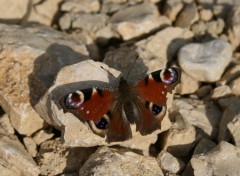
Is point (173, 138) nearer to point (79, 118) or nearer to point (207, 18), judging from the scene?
point (79, 118)

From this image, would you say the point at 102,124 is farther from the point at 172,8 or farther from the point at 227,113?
the point at 172,8

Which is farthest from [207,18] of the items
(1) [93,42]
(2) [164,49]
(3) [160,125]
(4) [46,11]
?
(3) [160,125]

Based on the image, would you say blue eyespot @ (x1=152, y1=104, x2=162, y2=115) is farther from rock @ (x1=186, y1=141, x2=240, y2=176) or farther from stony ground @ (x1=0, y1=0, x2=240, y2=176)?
rock @ (x1=186, y1=141, x2=240, y2=176)

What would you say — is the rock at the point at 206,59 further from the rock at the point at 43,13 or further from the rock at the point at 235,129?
the rock at the point at 43,13

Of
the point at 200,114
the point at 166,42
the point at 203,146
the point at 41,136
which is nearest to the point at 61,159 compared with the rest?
the point at 41,136

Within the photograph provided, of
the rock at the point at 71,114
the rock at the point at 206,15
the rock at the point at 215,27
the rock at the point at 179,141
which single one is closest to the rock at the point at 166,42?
the rock at the point at 215,27

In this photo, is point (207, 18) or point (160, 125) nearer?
point (160, 125)
